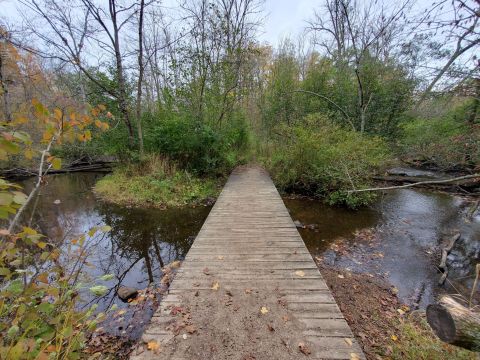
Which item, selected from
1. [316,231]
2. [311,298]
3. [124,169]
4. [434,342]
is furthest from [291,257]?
[124,169]

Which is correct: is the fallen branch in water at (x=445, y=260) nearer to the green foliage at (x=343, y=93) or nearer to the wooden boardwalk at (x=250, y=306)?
the wooden boardwalk at (x=250, y=306)

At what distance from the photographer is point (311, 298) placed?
90.3 inches

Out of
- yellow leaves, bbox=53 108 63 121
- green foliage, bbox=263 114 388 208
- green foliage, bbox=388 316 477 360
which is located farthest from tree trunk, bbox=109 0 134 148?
green foliage, bbox=388 316 477 360

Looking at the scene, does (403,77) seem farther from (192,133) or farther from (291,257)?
(291,257)

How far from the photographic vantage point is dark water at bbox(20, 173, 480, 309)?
3.94 m

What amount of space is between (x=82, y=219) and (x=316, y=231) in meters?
6.67

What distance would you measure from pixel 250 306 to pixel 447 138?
323 inches

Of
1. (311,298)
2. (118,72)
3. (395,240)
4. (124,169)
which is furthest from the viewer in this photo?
(124,169)

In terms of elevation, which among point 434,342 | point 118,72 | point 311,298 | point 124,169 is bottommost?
point 434,342

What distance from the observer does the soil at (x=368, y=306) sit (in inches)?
99.1

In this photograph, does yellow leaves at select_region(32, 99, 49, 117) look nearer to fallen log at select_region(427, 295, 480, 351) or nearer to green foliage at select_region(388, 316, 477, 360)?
fallen log at select_region(427, 295, 480, 351)

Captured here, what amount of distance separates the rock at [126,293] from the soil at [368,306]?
3.14m

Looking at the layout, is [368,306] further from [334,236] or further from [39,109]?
[39,109]

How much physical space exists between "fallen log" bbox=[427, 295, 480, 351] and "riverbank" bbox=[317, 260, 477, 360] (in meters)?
0.88
